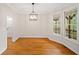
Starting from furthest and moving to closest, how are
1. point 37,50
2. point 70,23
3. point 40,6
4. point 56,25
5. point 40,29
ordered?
point 40,29, point 56,25, point 40,6, point 70,23, point 37,50

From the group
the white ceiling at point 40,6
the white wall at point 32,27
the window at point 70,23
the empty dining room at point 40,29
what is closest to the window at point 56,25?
the empty dining room at point 40,29

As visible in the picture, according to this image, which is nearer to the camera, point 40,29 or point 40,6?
point 40,6

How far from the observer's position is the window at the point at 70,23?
15.9 ft

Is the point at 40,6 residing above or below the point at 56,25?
above

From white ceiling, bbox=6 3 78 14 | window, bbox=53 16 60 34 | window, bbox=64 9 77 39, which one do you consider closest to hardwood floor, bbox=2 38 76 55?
window, bbox=64 9 77 39

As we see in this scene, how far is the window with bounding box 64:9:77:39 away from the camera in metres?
4.84

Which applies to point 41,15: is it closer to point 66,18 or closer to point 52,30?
point 52,30

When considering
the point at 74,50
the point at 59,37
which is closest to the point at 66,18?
the point at 59,37

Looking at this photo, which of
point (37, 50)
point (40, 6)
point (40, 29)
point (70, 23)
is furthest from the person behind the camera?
point (40, 29)

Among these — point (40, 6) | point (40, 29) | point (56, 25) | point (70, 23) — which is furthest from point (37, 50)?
point (40, 29)

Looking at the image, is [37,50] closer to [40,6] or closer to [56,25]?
[40,6]

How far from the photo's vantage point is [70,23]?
5293mm

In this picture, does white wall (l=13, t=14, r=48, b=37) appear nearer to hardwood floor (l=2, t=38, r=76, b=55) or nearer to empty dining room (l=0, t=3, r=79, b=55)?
empty dining room (l=0, t=3, r=79, b=55)
